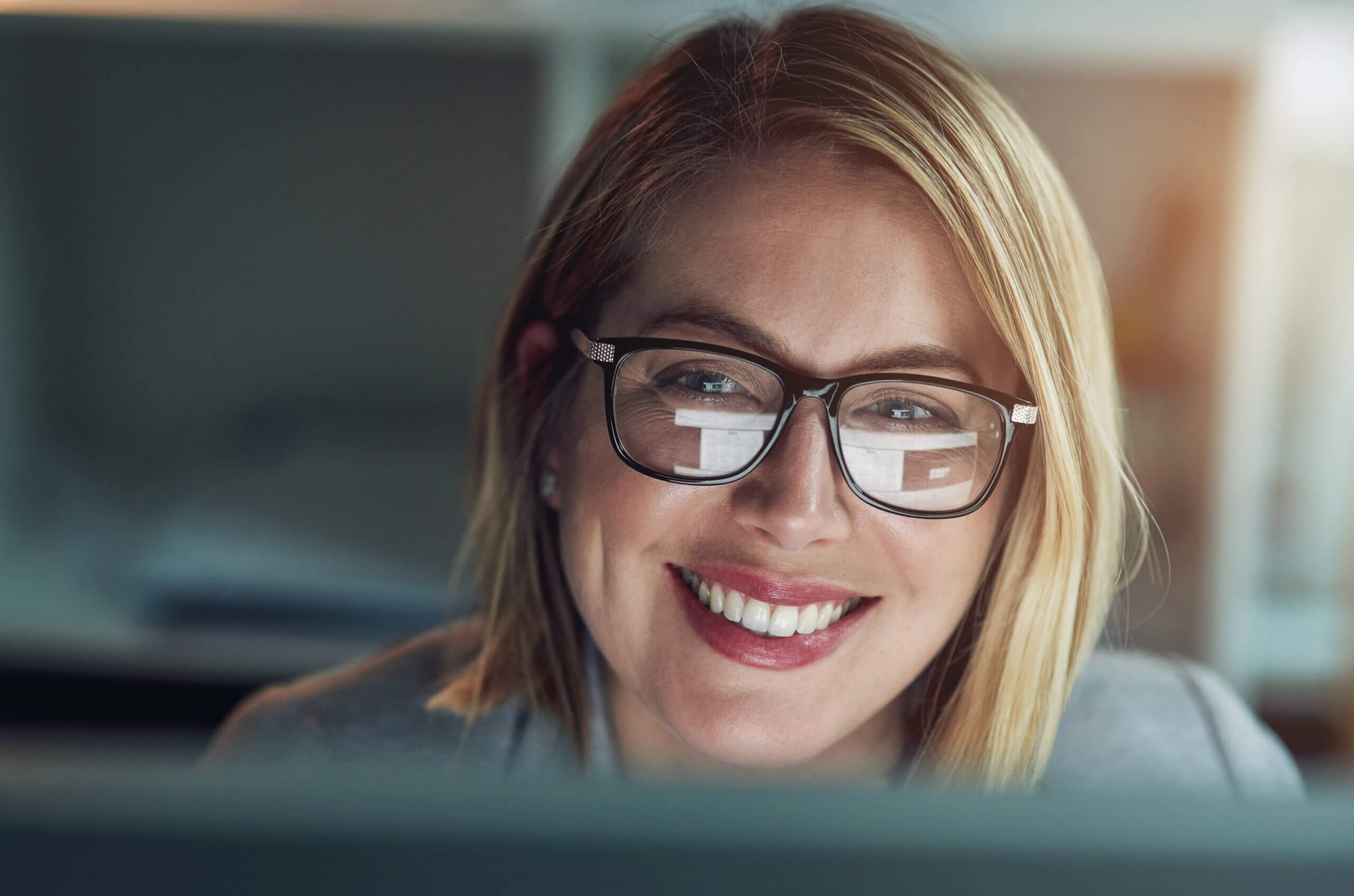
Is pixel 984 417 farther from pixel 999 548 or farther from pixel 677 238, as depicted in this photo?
pixel 677 238

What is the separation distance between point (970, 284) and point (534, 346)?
15.3 inches

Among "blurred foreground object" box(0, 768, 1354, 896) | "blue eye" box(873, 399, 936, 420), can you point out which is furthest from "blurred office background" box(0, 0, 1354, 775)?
"blurred foreground object" box(0, 768, 1354, 896)

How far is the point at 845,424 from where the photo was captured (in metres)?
0.71

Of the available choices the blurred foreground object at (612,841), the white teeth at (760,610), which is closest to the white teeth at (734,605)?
the white teeth at (760,610)

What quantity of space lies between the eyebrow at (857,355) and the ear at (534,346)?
16 cm

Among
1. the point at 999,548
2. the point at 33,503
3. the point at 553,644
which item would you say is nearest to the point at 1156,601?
the point at 999,548

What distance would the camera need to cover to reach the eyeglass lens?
708 mm

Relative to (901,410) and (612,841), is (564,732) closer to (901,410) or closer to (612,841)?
(901,410)

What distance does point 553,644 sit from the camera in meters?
0.95

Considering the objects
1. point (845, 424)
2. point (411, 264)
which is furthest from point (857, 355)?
point (411, 264)

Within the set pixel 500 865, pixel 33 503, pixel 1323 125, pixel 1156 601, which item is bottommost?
pixel 33 503

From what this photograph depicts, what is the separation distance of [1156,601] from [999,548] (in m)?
1.45

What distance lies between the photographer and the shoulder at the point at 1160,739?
3.16 feet

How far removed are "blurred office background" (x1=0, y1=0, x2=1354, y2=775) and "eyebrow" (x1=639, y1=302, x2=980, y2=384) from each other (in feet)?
7.05
